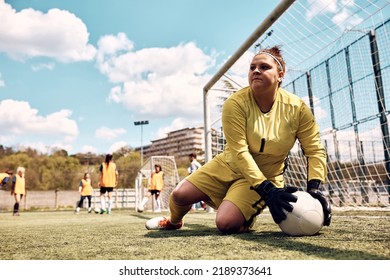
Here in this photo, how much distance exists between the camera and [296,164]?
6336mm

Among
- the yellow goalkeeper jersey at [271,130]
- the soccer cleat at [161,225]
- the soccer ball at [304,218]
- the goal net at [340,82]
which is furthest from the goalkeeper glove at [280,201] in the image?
the goal net at [340,82]

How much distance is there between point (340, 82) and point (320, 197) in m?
4.64

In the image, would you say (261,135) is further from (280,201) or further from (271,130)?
(280,201)

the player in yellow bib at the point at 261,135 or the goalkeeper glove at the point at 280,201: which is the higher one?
the player in yellow bib at the point at 261,135

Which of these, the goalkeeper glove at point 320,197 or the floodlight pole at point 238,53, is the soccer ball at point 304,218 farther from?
the floodlight pole at point 238,53

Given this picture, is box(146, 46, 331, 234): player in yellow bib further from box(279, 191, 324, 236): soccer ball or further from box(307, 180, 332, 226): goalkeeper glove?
box(279, 191, 324, 236): soccer ball

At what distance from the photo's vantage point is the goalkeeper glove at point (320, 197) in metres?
2.11

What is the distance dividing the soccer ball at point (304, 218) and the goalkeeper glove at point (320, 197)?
0.10 feet

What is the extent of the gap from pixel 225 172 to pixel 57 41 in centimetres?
252

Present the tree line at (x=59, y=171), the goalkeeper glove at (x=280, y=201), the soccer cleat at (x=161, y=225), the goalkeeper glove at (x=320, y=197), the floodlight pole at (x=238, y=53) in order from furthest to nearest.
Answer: the tree line at (x=59, y=171) < the floodlight pole at (x=238, y=53) < the soccer cleat at (x=161, y=225) < the goalkeeper glove at (x=320, y=197) < the goalkeeper glove at (x=280, y=201)

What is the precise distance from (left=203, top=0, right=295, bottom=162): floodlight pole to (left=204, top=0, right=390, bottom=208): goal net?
0.05ft

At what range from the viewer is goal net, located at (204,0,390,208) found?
455 cm

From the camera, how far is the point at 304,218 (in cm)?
202
